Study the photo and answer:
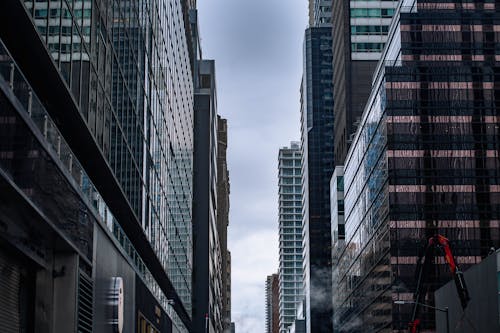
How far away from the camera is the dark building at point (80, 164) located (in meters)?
23.4

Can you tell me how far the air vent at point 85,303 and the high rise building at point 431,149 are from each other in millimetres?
88890

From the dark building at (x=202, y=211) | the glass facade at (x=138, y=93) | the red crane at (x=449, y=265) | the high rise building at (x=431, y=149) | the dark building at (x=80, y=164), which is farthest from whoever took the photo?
the dark building at (x=202, y=211)

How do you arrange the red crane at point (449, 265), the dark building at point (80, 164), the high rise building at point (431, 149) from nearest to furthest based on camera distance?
1. the dark building at point (80, 164)
2. the red crane at point (449, 265)
3. the high rise building at point (431, 149)

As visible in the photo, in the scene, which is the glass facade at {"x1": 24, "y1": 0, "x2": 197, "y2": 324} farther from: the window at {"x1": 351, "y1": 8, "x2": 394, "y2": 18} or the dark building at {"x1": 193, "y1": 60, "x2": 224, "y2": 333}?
the window at {"x1": 351, "y1": 8, "x2": 394, "y2": 18}

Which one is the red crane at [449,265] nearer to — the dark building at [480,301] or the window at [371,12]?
the dark building at [480,301]

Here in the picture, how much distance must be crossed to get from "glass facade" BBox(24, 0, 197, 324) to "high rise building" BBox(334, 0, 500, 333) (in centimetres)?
3671

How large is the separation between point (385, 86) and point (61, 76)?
319 feet

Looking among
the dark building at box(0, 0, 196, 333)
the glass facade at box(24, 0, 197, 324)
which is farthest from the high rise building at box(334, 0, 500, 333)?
the dark building at box(0, 0, 196, 333)

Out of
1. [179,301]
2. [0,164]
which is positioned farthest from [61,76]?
[179,301]

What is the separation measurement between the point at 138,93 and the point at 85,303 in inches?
829

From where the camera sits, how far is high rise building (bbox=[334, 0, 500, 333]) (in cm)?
12012

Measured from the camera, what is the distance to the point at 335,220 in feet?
610

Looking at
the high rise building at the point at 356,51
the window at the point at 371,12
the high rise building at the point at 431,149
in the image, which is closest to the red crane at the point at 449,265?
the high rise building at the point at 431,149

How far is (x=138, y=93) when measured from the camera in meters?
50.5
